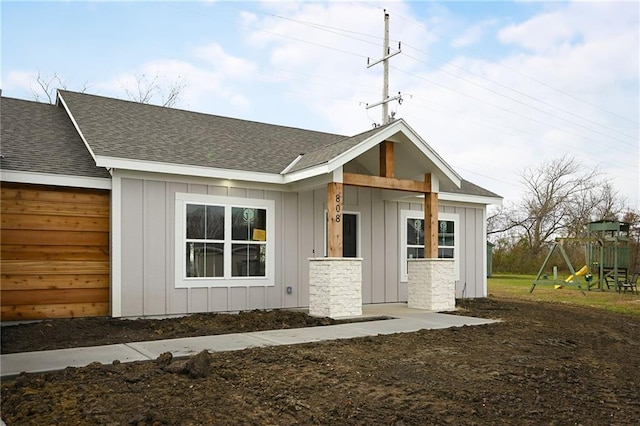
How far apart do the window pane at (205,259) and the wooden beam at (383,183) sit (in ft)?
8.94

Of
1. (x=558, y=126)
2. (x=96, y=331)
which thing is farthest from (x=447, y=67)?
(x=96, y=331)

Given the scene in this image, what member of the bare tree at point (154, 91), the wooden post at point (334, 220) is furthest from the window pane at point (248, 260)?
the bare tree at point (154, 91)

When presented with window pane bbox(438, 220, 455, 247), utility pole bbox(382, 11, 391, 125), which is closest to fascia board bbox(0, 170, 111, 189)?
window pane bbox(438, 220, 455, 247)

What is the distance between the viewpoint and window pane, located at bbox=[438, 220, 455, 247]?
1338cm

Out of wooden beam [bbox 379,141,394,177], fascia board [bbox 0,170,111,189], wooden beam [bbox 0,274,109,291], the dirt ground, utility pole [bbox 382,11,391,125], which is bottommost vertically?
the dirt ground

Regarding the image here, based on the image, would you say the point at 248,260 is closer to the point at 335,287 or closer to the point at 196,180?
the point at 196,180

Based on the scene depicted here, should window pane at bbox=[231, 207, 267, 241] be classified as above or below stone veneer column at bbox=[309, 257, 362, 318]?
above

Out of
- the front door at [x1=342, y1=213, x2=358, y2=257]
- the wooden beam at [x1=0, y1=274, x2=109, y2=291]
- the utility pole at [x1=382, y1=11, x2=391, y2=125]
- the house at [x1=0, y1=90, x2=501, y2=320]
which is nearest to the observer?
the wooden beam at [x1=0, y1=274, x2=109, y2=291]

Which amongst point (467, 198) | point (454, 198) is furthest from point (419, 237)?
point (467, 198)

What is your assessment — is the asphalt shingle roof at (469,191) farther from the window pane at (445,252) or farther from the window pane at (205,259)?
the window pane at (205,259)

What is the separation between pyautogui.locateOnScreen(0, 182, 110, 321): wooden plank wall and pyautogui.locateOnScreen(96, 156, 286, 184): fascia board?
0.79 m

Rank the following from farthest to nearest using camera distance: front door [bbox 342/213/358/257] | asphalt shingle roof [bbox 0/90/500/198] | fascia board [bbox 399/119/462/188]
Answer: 1. front door [bbox 342/213/358/257]
2. fascia board [bbox 399/119/462/188]
3. asphalt shingle roof [bbox 0/90/500/198]

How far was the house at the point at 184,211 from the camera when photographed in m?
8.74

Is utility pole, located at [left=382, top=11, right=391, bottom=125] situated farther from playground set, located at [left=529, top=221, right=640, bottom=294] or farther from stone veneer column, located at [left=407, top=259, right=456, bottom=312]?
stone veneer column, located at [left=407, top=259, right=456, bottom=312]
